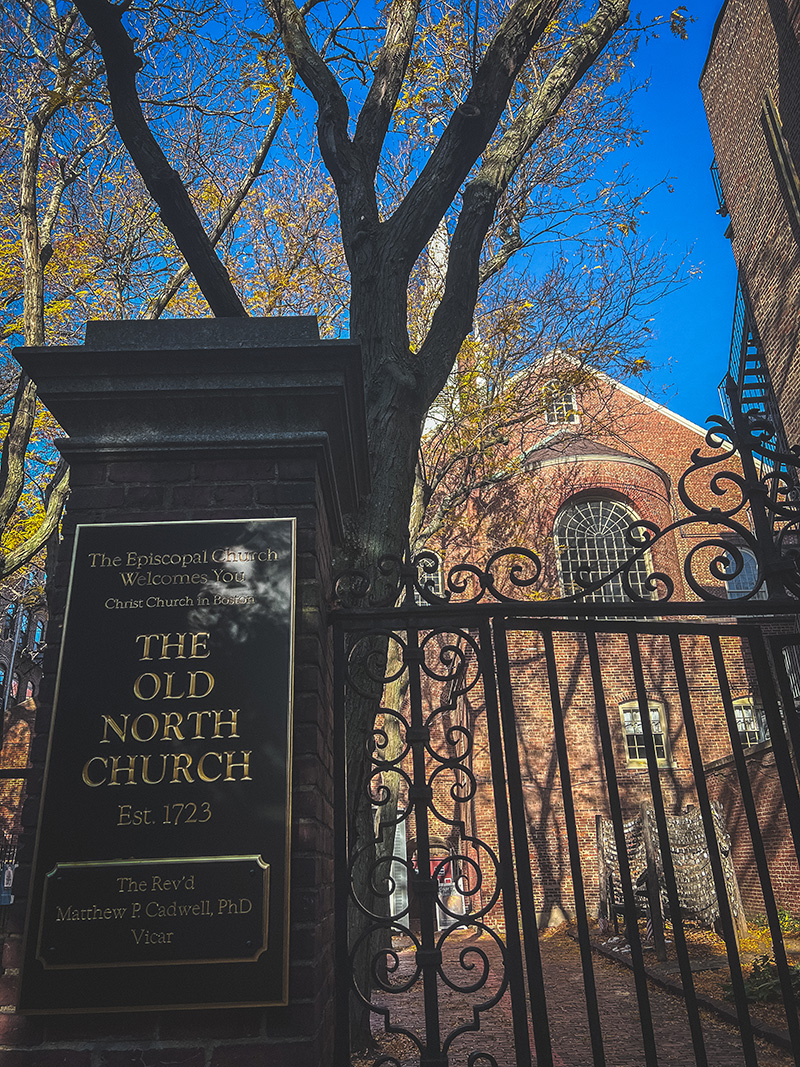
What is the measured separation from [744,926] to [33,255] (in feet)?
41.1

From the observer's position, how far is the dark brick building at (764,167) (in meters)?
10.6

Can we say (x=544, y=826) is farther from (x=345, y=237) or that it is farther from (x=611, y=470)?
(x=345, y=237)

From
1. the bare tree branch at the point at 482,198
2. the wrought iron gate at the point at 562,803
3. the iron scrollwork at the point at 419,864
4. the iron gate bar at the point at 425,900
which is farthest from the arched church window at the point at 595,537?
the iron gate bar at the point at 425,900

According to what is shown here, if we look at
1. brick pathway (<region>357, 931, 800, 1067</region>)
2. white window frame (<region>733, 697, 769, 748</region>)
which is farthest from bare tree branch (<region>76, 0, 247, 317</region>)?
white window frame (<region>733, 697, 769, 748</region>)

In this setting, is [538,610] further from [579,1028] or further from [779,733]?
[579,1028]

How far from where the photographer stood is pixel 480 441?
41.9 feet

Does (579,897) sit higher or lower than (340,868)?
lower

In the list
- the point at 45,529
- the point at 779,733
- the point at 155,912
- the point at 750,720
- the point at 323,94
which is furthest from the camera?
the point at 750,720

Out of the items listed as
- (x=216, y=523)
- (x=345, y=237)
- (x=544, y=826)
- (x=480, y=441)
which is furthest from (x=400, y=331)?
(x=544, y=826)

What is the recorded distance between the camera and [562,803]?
1283 cm

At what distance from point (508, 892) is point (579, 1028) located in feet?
20.6

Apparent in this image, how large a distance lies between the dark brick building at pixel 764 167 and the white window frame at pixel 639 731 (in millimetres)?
6616

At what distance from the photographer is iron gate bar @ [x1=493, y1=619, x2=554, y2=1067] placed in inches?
98.1

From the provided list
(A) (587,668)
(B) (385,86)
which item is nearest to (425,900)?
(B) (385,86)
